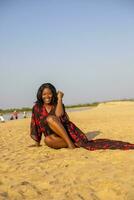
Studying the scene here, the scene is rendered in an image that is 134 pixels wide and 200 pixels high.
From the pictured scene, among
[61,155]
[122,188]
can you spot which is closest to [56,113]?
[61,155]

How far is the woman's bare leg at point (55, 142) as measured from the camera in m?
6.22

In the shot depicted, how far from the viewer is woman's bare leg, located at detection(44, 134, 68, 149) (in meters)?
6.22

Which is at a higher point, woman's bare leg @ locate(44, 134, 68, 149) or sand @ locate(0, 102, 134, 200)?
woman's bare leg @ locate(44, 134, 68, 149)

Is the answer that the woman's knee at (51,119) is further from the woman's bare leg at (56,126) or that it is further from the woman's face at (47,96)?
the woman's face at (47,96)

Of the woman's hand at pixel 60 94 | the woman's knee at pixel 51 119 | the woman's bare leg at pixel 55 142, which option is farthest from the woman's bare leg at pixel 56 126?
the woman's hand at pixel 60 94

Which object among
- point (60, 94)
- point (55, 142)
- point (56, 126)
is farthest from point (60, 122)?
point (60, 94)

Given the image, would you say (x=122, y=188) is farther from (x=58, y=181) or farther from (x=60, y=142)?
(x=60, y=142)

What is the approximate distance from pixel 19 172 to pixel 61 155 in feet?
4.31

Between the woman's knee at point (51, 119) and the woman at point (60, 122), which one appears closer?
the woman's knee at point (51, 119)

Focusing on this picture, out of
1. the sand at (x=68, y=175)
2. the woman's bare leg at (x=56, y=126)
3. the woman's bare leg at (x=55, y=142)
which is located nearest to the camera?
the sand at (x=68, y=175)

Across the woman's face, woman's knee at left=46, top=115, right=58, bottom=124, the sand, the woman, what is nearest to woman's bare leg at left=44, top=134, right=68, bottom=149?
the woman

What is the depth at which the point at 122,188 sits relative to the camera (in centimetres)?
362

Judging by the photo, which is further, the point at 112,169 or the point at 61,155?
the point at 61,155

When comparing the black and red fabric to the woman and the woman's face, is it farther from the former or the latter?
the woman's face
